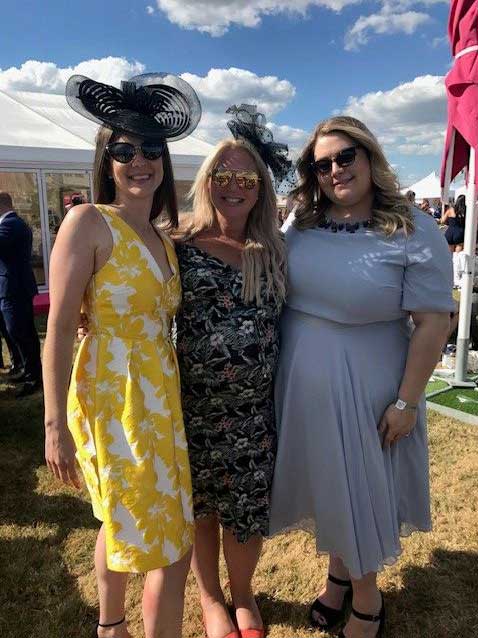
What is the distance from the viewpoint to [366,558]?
1984 mm

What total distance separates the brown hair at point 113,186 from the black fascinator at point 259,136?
1.18 ft

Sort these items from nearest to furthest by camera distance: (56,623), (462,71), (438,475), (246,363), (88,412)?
1. (88,412)
2. (246,363)
3. (56,623)
4. (438,475)
5. (462,71)

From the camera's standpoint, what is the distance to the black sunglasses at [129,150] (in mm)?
1732

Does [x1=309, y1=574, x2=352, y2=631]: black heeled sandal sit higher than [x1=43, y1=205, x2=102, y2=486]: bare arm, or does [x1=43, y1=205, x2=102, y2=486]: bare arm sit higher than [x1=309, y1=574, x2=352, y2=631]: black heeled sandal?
[x1=43, y1=205, x2=102, y2=486]: bare arm

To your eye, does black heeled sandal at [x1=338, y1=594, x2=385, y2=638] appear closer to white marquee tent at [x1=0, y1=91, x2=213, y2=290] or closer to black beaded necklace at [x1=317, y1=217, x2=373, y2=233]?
black beaded necklace at [x1=317, y1=217, x2=373, y2=233]

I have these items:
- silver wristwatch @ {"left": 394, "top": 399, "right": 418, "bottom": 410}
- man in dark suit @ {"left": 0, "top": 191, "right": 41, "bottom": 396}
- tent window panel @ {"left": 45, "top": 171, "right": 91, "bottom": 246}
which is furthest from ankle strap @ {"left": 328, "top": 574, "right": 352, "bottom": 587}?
tent window panel @ {"left": 45, "top": 171, "right": 91, "bottom": 246}

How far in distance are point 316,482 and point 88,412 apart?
2.97 ft

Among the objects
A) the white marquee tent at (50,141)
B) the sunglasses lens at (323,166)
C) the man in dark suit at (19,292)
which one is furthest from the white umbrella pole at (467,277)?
the white marquee tent at (50,141)

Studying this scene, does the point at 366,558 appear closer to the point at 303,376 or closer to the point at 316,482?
the point at 316,482

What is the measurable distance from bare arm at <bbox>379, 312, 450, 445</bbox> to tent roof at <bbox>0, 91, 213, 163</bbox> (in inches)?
330

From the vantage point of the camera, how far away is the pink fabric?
4027mm

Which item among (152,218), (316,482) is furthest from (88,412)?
(316,482)

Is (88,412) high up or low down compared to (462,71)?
down

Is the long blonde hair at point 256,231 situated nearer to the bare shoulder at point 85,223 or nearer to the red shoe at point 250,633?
the bare shoulder at point 85,223
